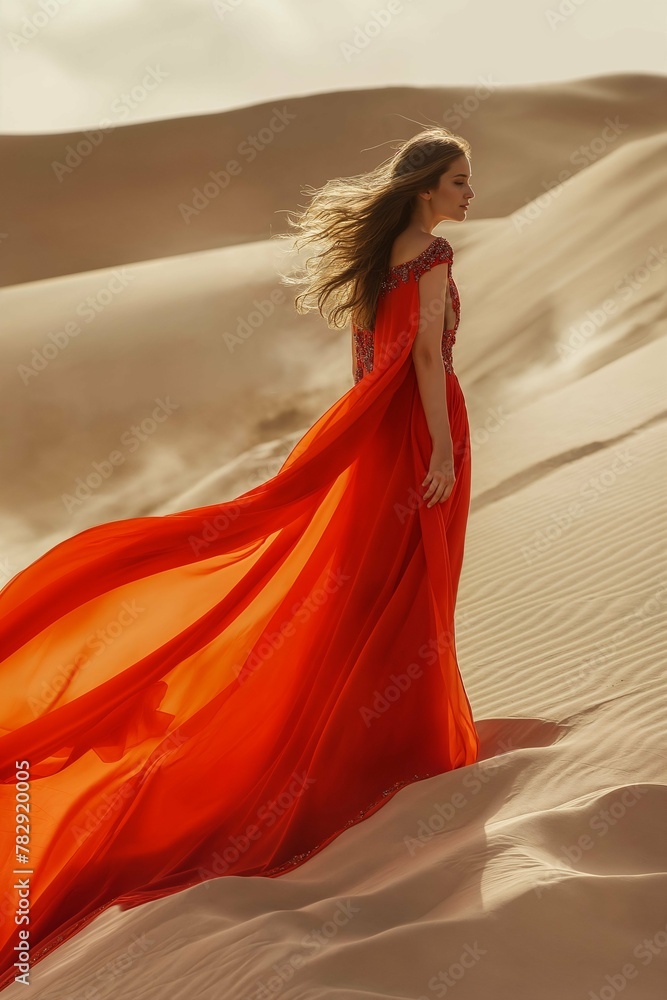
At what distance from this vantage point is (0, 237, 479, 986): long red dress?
11.7ft

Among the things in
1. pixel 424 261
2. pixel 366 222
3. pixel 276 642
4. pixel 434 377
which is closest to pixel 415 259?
pixel 424 261

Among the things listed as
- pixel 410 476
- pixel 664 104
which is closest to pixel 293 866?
pixel 410 476

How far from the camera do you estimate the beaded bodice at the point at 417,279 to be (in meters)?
4.05

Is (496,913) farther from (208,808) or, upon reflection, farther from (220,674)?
(220,674)

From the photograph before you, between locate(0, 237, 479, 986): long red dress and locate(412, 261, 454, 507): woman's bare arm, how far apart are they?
0.05 metres

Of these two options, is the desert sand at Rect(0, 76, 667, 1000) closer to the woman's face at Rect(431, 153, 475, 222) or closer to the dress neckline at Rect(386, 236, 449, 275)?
the dress neckline at Rect(386, 236, 449, 275)

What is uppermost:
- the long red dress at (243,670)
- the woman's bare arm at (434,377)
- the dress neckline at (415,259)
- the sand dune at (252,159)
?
the sand dune at (252,159)

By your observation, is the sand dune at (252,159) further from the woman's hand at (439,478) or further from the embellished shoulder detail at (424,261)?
the woman's hand at (439,478)

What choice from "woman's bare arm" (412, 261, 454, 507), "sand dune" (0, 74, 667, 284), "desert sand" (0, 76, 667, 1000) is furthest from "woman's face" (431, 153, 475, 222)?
"sand dune" (0, 74, 667, 284)

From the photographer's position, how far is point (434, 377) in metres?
4.10

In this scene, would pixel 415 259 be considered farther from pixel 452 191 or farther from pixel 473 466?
pixel 473 466

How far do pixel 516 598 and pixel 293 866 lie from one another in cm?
341

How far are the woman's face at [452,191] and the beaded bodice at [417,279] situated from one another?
4.5 inches

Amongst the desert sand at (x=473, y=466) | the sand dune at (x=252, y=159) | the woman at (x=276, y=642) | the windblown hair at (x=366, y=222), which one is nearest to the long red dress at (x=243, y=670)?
the woman at (x=276, y=642)
